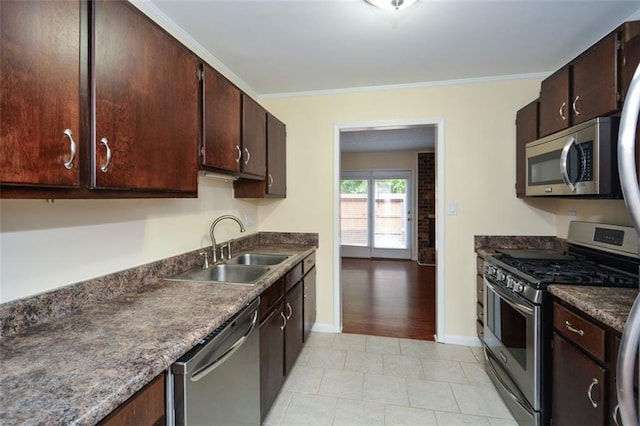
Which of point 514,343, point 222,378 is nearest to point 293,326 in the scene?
point 222,378

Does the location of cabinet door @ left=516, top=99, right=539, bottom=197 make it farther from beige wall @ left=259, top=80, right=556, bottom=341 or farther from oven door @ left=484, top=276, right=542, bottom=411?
oven door @ left=484, top=276, right=542, bottom=411

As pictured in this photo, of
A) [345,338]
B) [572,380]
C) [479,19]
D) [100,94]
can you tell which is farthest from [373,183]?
[100,94]

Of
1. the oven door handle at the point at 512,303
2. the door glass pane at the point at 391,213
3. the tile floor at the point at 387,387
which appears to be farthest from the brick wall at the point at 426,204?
the oven door handle at the point at 512,303

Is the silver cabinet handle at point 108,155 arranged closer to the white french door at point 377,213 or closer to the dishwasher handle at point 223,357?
the dishwasher handle at point 223,357

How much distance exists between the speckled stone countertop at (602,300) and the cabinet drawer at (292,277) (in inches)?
59.9

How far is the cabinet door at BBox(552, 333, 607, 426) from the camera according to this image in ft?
4.07

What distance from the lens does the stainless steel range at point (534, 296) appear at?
5.24 ft

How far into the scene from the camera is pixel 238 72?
2.61m

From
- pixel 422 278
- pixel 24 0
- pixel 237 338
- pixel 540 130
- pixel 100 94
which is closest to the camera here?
pixel 24 0

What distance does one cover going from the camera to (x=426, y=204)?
648 cm

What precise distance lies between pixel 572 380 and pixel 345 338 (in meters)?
1.82

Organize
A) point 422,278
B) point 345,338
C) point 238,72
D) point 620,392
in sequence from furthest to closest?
point 422,278 < point 345,338 < point 238,72 < point 620,392

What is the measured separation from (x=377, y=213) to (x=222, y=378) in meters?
5.86

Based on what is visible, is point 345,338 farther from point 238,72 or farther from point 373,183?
point 373,183
